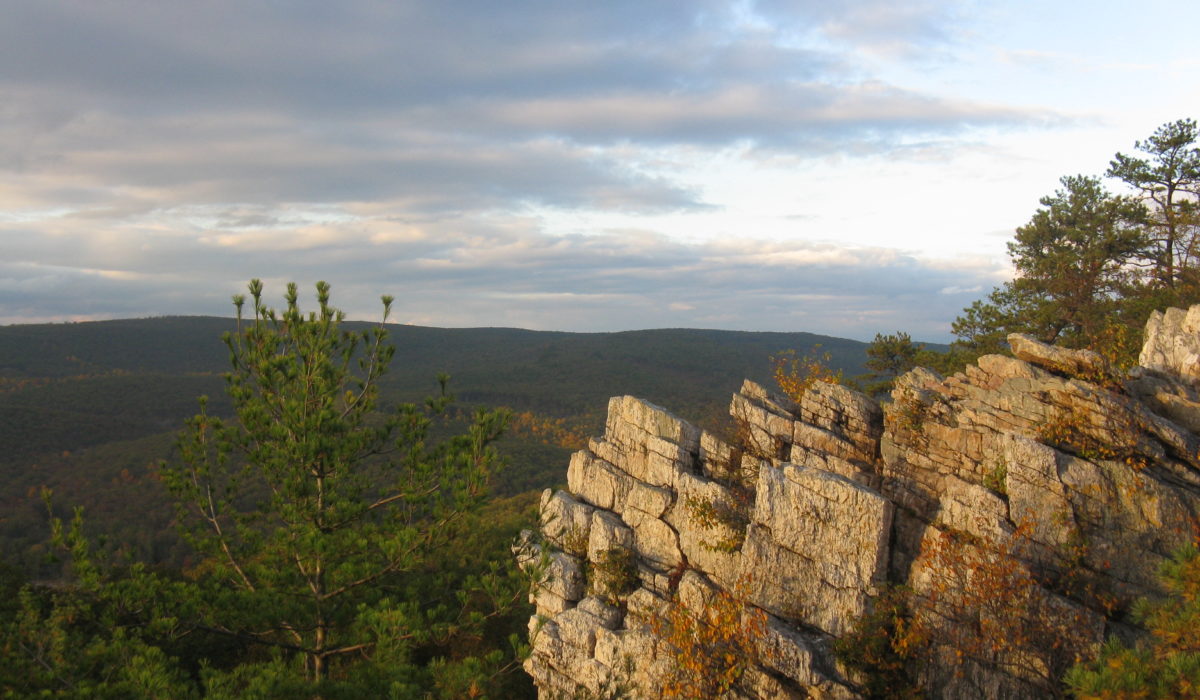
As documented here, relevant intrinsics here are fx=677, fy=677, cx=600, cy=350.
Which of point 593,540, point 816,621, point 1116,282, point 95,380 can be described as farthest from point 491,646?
point 95,380

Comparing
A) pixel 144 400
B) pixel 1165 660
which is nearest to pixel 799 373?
pixel 1165 660

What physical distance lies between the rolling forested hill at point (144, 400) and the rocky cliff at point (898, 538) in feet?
26.0

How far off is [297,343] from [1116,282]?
141 ft

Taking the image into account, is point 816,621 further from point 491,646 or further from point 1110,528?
point 491,646

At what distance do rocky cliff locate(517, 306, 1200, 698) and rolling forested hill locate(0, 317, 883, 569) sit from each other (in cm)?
791

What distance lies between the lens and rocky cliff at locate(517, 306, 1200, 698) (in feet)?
57.6

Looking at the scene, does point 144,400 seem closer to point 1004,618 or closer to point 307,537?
point 307,537

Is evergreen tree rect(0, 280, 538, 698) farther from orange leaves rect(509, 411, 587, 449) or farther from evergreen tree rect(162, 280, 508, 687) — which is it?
orange leaves rect(509, 411, 587, 449)

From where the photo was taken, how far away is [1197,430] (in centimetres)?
1964

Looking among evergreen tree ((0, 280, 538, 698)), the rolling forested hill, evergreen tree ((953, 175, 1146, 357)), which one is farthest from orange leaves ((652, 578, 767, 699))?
evergreen tree ((953, 175, 1146, 357))

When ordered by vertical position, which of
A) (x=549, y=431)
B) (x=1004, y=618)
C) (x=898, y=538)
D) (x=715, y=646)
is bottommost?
(x=549, y=431)

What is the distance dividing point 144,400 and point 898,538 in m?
128

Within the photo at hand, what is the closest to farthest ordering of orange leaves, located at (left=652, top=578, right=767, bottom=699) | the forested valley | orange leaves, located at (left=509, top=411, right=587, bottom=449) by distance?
the forested valley → orange leaves, located at (left=652, top=578, right=767, bottom=699) → orange leaves, located at (left=509, top=411, right=587, bottom=449)

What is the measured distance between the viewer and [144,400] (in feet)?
378
